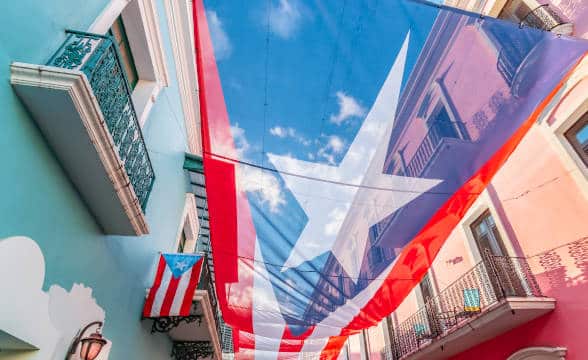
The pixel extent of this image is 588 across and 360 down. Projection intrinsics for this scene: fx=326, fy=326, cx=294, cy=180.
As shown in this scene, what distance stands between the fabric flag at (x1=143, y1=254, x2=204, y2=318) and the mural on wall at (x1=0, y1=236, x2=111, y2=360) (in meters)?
1.81

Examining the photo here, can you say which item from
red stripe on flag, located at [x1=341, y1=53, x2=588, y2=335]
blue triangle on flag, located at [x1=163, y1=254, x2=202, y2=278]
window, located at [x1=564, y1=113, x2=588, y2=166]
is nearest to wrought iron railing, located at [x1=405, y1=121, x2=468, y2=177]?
red stripe on flag, located at [x1=341, y1=53, x2=588, y2=335]

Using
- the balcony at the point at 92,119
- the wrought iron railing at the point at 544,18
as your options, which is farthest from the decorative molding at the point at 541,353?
the balcony at the point at 92,119

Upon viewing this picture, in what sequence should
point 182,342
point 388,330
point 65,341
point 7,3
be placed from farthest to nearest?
1. point 388,330
2. point 182,342
3. point 65,341
4. point 7,3

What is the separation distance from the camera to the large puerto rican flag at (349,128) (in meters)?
2.67

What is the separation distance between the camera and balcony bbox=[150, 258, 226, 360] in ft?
17.6

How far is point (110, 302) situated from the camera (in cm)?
385

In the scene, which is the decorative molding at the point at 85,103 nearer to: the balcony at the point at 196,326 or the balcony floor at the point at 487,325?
the balcony at the point at 196,326

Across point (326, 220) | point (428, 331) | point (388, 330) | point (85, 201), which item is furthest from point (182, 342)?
point (388, 330)

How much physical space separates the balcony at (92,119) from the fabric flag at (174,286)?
5.13 feet

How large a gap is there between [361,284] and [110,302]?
298 cm

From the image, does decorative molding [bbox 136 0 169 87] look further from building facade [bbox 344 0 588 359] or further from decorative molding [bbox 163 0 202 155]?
building facade [bbox 344 0 588 359]

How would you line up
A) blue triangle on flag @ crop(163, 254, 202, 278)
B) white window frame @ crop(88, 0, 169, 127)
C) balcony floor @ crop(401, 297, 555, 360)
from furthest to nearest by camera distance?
balcony floor @ crop(401, 297, 555, 360) → blue triangle on flag @ crop(163, 254, 202, 278) → white window frame @ crop(88, 0, 169, 127)

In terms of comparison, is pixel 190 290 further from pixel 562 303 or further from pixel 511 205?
pixel 511 205

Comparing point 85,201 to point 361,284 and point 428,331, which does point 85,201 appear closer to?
point 361,284
